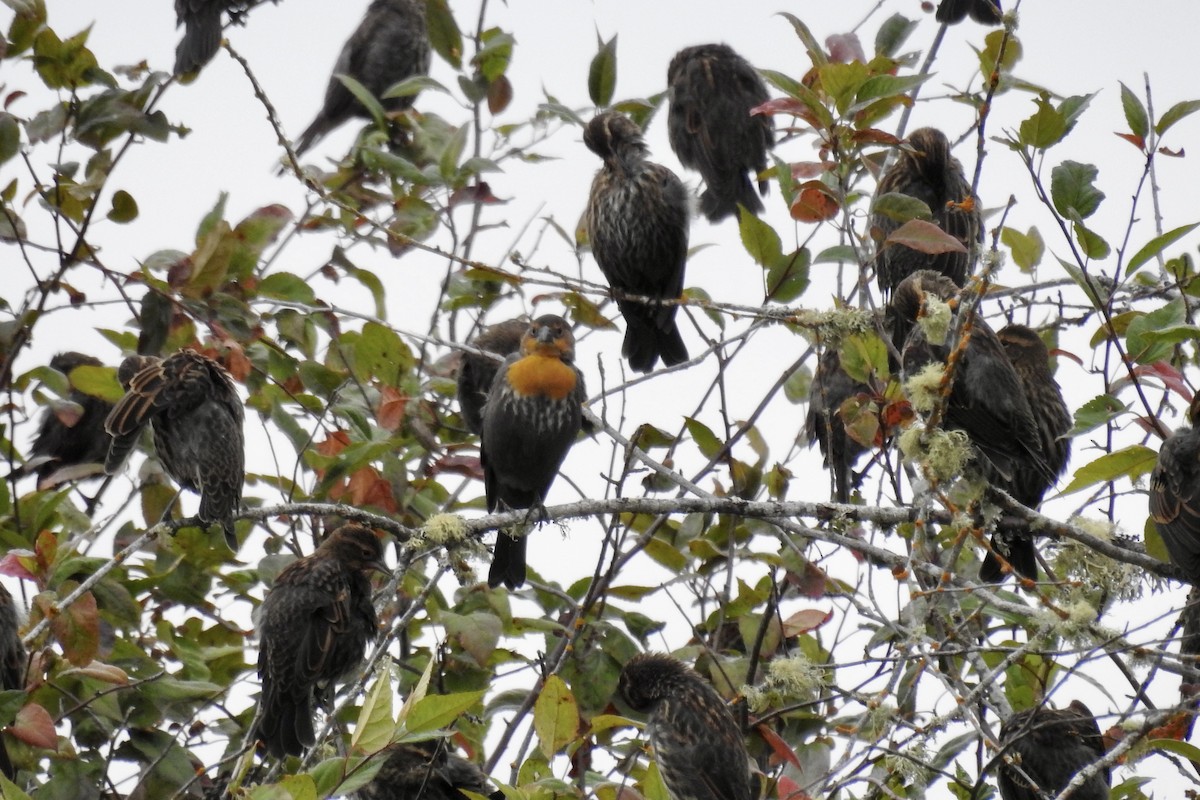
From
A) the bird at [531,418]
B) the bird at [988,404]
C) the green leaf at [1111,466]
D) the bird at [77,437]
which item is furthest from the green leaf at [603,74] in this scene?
the bird at [77,437]

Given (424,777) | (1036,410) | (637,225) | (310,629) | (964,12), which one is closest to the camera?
(424,777)

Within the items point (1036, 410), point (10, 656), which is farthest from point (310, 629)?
point (1036, 410)

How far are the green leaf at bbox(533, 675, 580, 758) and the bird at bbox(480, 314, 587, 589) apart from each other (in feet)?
5.31

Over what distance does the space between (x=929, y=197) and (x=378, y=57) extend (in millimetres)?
4871

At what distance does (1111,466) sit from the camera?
370 cm

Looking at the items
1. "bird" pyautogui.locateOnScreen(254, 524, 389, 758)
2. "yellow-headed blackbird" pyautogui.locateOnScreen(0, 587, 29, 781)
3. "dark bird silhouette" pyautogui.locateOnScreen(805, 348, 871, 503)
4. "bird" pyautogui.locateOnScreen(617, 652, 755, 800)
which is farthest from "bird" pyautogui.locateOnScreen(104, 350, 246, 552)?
"dark bird silhouette" pyautogui.locateOnScreen(805, 348, 871, 503)

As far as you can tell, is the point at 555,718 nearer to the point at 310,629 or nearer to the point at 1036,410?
the point at 310,629

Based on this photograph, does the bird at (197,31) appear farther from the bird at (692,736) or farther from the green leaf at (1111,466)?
the green leaf at (1111,466)

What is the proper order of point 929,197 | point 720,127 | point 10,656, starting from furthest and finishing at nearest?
point 720,127, point 929,197, point 10,656

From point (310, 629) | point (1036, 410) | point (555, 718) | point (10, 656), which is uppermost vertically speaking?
point (1036, 410)

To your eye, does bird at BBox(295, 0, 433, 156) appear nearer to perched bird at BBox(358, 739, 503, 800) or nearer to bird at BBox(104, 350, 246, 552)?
bird at BBox(104, 350, 246, 552)

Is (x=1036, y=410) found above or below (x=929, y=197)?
below

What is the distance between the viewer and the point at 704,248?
6703 mm

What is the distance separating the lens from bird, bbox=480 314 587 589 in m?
5.42
